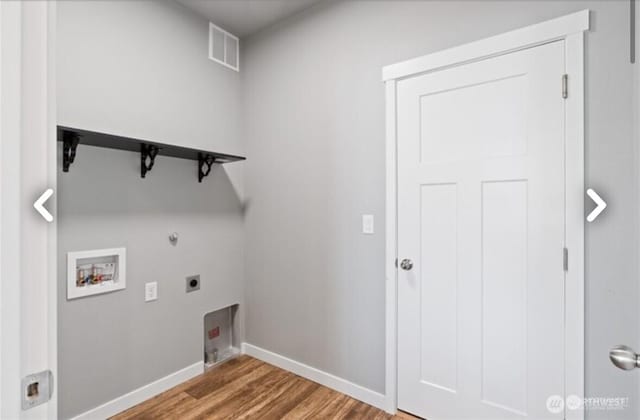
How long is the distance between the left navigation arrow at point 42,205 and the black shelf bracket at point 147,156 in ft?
5.34

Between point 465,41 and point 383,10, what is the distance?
1.84 ft

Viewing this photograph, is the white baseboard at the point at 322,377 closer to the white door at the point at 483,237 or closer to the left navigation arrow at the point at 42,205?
the white door at the point at 483,237

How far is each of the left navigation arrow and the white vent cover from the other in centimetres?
230

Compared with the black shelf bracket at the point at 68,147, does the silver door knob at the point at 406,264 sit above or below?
below

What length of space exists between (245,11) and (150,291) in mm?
2008

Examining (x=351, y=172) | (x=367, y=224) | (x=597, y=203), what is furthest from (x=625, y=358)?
(x=351, y=172)

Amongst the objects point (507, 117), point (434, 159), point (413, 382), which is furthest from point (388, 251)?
point (507, 117)

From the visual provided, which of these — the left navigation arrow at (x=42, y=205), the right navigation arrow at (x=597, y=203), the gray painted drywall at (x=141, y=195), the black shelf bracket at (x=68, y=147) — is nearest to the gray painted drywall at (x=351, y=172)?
the right navigation arrow at (x=597, y=203)

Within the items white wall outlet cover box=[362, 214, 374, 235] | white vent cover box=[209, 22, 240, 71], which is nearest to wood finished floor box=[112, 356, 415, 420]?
white wall outlet cover box=[362, 214, 374, 235]

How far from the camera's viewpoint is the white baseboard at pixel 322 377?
2.02 m

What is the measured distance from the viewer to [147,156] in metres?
2.06

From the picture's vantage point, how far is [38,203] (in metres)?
0.46

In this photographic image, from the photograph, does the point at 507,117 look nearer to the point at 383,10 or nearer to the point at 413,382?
the point at 383,10

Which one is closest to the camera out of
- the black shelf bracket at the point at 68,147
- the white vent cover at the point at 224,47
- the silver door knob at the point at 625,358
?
the silver door knob at the point at 625,358
